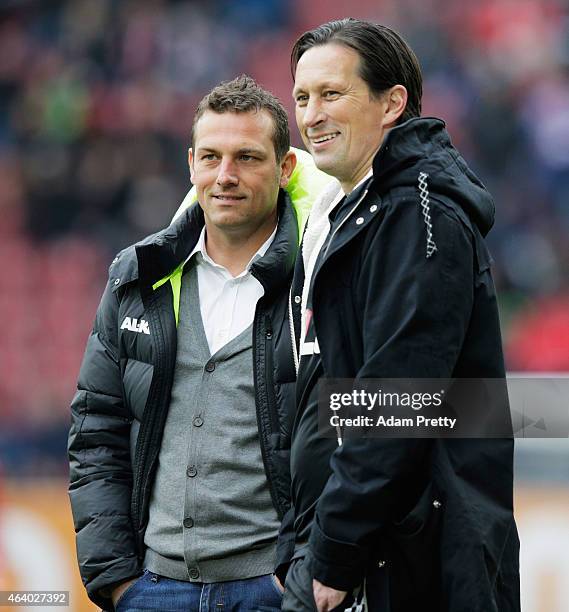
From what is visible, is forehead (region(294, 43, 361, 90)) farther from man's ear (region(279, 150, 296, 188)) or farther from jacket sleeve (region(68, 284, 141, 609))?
jacket sleeve (region(68, 284, 141, 609))

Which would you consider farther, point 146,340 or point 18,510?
point 18,510

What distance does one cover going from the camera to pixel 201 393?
2.31m

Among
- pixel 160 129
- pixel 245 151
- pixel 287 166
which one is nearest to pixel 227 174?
pixel 245 151

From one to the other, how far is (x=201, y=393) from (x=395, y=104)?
0.70m

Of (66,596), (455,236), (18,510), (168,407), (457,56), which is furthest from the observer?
(457,56)

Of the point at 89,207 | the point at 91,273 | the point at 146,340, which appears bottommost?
the point at 146,340

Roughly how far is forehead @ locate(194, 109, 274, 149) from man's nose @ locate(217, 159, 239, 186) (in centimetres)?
4

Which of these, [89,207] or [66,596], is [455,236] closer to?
[66,596]

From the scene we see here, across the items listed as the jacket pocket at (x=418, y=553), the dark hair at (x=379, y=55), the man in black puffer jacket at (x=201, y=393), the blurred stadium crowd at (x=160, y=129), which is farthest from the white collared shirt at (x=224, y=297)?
the blurred stadium crowd at (x=160, y=129)

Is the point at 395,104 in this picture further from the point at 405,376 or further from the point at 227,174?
the point at 405,376

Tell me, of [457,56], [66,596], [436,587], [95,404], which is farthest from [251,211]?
[457,56]

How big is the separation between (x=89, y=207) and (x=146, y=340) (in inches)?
213

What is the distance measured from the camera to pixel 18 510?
521cm

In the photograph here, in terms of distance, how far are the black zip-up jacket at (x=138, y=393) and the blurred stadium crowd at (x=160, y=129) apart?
14.3ft
